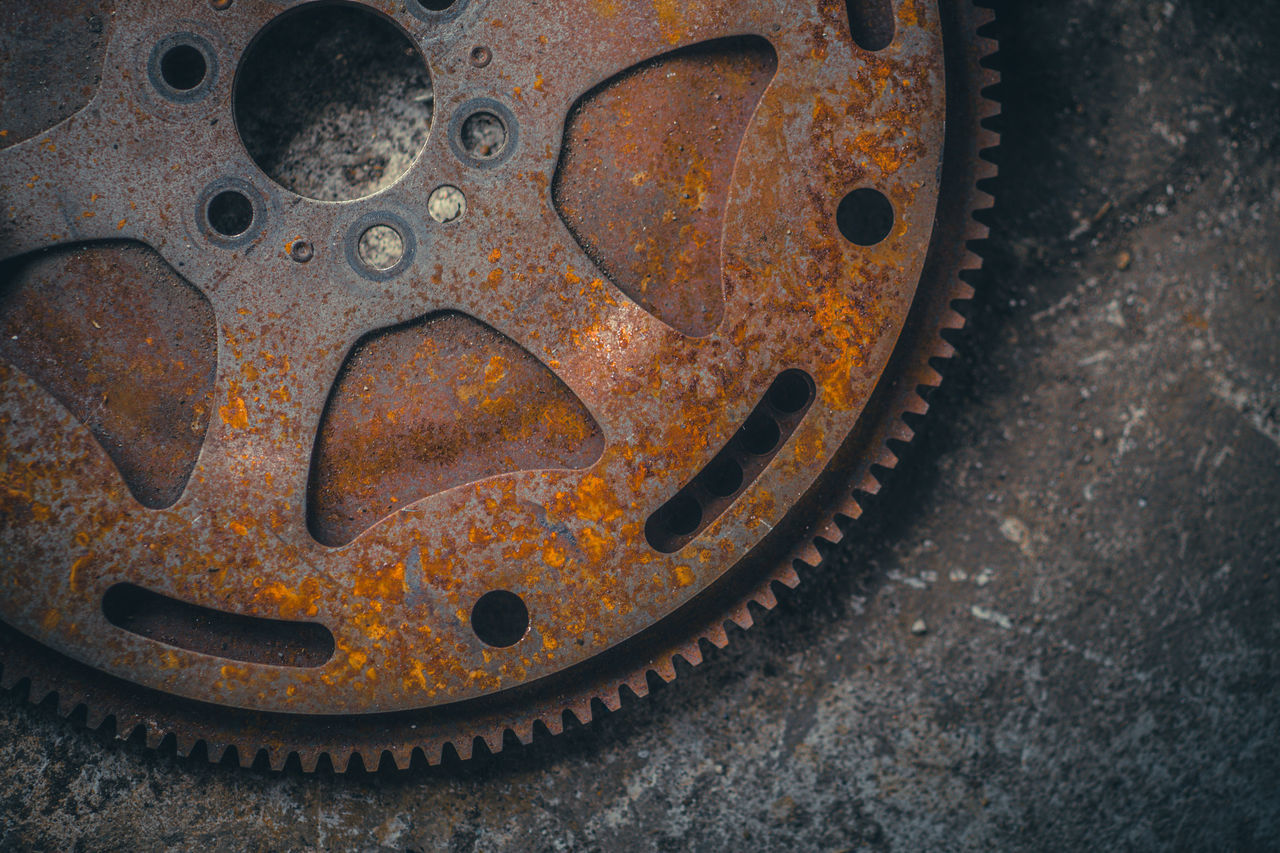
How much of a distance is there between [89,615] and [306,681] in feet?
1.35

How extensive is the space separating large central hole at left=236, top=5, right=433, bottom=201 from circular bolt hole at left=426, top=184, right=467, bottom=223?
0.25 meters

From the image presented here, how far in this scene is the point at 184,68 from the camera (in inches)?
62.6

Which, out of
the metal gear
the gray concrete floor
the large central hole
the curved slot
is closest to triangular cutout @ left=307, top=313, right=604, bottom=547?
the metal gear

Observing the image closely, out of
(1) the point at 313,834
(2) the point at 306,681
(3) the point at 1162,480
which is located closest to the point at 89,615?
(2) the point at 306,681

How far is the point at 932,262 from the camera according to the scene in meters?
1.53

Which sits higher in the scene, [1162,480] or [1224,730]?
[1162,480]

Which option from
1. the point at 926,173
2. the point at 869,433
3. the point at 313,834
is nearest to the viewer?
the point at 926,173

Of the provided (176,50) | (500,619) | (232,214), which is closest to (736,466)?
(500,619)

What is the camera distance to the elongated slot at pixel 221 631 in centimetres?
149

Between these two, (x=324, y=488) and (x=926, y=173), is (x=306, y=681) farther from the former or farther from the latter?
(x=926, y=173)

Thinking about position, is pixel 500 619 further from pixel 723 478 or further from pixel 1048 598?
pixel 1048 598

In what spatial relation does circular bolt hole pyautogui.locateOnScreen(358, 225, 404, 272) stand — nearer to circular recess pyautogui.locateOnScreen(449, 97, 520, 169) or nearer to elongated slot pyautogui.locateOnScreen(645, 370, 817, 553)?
circular recess pyautogui.locateOnScreen(449, 97, 520, 169)

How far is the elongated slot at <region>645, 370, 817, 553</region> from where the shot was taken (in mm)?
1495

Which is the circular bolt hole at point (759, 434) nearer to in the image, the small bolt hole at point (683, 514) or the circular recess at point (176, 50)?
the small bolt hole at point (683, 514)
